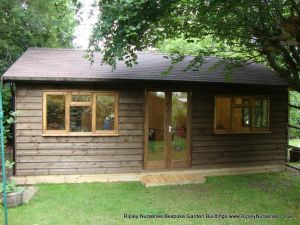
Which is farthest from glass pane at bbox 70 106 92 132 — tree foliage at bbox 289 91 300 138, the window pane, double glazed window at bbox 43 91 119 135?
tree foliage at bbox 289 91 300 138

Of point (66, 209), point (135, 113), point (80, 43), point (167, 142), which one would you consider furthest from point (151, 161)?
point (80, 43)

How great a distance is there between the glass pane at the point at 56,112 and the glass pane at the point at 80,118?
254 millimetres

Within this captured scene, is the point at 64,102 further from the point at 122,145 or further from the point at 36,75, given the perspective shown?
the point at 122,145

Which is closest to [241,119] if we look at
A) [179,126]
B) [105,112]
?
[179,126]

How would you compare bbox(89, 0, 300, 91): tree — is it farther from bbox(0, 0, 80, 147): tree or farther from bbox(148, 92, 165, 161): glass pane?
bbox(0, 0, 80, 147): tree

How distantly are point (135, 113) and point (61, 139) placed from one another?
206 centimetres

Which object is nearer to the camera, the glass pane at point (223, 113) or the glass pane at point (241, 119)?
the glass pane at point (223, 113)

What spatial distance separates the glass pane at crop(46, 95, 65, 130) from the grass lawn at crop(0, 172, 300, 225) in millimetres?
1529

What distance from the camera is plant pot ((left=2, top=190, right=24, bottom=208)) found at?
7.04m

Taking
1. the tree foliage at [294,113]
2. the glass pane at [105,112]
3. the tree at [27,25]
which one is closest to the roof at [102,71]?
the glass pane at [105,112]

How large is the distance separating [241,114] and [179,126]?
2.09 m

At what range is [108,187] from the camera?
885cm

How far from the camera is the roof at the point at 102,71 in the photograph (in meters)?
8.95

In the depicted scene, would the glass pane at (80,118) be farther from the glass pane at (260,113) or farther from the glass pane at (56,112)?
the glass pane at (260,113)
